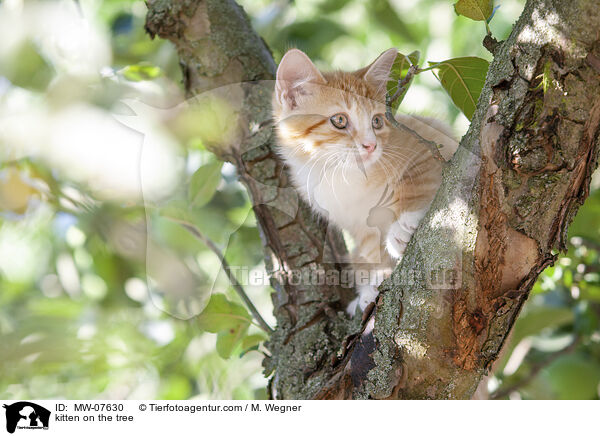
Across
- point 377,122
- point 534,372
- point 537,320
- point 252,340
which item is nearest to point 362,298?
point 252,340

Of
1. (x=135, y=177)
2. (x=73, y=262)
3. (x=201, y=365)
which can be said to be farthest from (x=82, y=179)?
(x=201, y=365)

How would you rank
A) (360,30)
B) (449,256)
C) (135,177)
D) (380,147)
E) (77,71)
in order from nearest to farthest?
1. (449,256)
2. (135,177)
3. (380,147)
4. (77,71)
5. (360,30)

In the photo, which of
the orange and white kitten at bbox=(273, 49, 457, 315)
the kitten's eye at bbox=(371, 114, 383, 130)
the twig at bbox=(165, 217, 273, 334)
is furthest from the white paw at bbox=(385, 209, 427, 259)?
the twig at bbox=(165, 217, 273, 334)

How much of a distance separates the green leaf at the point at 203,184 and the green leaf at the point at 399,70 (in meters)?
0.49

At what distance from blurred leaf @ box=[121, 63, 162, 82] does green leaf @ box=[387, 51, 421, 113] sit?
0.73 metres

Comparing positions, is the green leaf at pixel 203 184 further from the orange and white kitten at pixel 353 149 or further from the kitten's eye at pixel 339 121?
the kitten's eye at pixel 339 121

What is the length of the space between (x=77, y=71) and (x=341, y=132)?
0.82 meters

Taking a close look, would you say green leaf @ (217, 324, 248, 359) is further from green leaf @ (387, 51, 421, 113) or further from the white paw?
green leaf @ (387, 51, 421, 113)

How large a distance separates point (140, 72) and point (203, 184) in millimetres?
461

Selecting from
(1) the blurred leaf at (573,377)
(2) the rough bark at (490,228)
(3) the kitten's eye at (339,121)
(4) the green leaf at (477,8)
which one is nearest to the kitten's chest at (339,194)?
(3) the kitten's eye at (339,121)

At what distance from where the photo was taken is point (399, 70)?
1.23 m

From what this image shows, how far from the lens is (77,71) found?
62.6 inches

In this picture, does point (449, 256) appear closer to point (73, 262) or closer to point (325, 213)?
point (325, 213)

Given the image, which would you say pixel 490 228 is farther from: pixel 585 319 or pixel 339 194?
pixel 585 319
